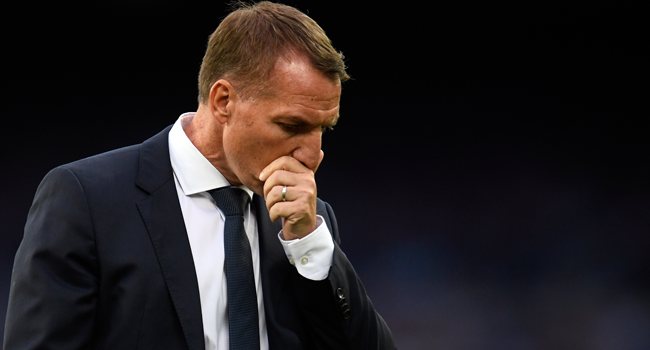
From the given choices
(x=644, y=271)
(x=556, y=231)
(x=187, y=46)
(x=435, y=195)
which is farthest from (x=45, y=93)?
(x=644, y=271)

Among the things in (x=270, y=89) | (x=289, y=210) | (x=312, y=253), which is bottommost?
(x=312, y=253)

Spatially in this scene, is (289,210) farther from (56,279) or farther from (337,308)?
(56,279)

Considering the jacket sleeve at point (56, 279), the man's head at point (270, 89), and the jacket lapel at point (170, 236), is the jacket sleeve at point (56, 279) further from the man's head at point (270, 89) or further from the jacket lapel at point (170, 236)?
the man's head at point (270, 89)

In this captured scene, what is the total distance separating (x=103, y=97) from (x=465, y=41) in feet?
6.72

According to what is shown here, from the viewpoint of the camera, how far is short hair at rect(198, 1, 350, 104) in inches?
63.2

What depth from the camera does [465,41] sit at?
13.3ft

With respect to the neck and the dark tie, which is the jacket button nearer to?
the dark tie

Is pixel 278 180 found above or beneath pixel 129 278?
above

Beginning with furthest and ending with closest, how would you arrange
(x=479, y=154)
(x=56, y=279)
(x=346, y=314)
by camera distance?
1. (x=479, y=154)
2. (x=346, y=314)
3. (x=56, y=279)

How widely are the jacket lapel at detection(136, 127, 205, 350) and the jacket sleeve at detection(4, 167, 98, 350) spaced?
14cm

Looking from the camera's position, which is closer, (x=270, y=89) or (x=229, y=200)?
(x=270, y=89)

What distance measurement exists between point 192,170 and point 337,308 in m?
0.48

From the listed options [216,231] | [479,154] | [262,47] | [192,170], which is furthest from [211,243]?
[479,154]

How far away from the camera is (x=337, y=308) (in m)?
1.68
